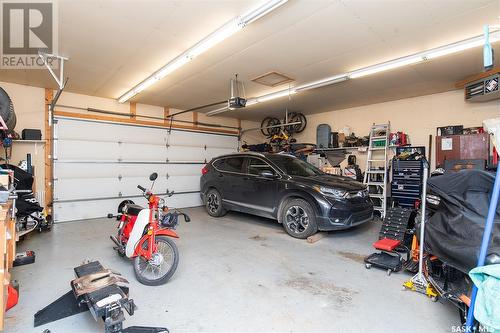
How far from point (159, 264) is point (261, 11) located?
2780 millimetres

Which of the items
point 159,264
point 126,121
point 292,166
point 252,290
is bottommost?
point 252,290

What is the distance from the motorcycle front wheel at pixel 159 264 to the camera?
267cm

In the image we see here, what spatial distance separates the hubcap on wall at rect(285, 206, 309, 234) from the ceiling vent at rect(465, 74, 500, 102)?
374 centimetres

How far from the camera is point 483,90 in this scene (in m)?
4.39

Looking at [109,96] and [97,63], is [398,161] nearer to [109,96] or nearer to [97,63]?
[97,63]

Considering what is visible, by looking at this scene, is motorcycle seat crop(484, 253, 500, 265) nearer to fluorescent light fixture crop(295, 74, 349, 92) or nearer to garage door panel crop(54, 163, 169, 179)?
fluorescent light fixture crop(295, 74, 349, 92)

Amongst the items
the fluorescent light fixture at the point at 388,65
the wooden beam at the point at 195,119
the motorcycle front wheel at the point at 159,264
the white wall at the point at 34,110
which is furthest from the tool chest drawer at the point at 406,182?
the white wall at the point at 34,110

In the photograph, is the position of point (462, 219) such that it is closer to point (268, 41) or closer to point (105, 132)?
point (268, 41)

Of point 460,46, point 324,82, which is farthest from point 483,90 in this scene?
point 324,82

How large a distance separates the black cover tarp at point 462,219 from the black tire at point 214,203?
14.0ft

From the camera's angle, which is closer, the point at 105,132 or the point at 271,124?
the point at 105,132

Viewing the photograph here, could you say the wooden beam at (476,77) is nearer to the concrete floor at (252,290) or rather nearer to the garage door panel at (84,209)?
the concrete floor at (252,290)

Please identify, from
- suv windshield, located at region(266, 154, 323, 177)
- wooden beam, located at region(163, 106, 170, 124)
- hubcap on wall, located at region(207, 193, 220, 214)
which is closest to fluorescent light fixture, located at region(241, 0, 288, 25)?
suv windshield, located at region(266, 154, 323, 177)

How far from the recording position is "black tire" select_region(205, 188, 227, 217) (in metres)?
5.89
